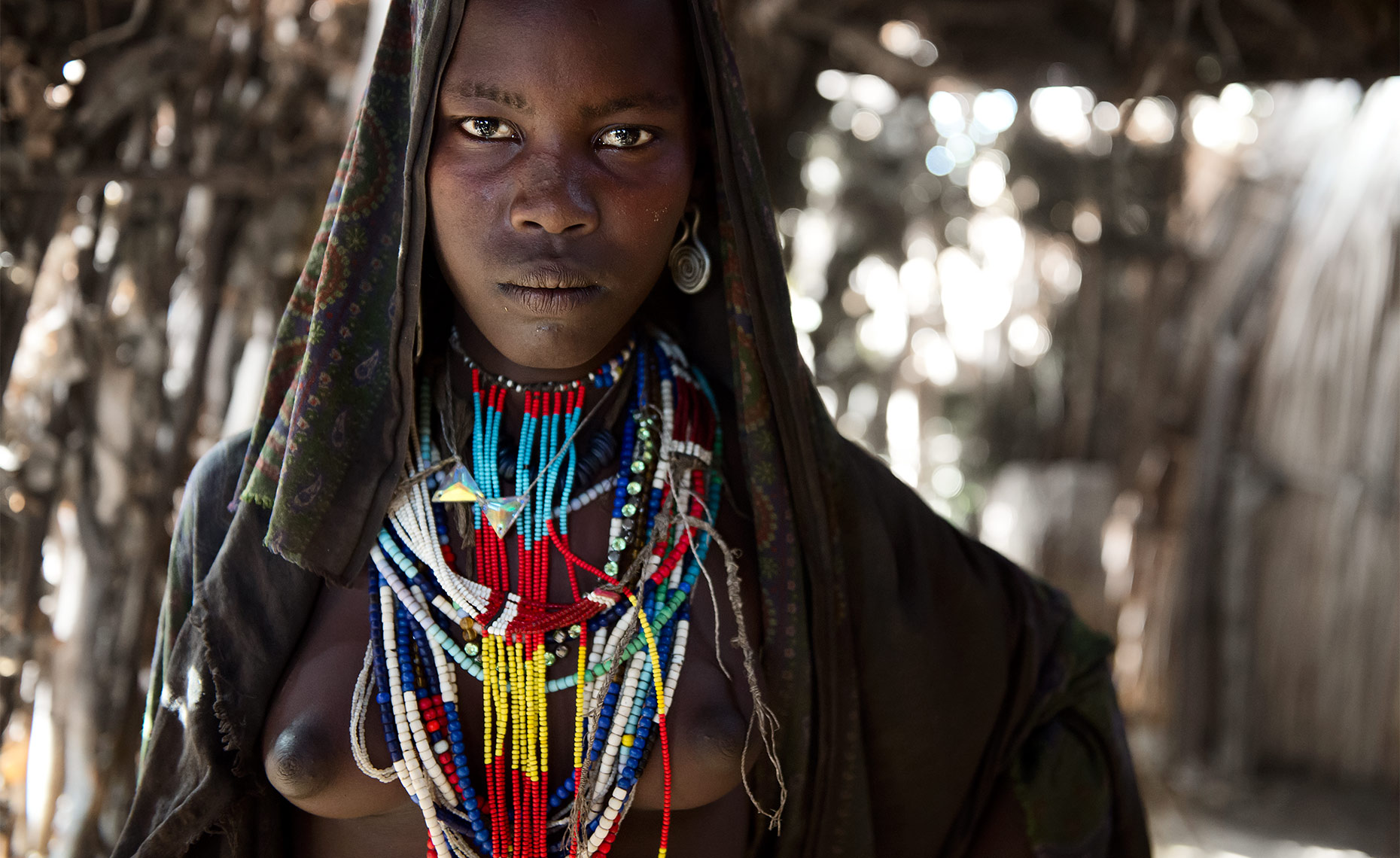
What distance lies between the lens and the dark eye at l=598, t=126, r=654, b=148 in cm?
137

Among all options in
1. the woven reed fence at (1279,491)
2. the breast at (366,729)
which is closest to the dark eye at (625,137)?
the breast at (366,729)

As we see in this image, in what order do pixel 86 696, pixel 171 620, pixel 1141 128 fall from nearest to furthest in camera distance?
pixel 171 620
pixel 86 696
pixel 1141 128

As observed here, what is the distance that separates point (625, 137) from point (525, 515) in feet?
1.66

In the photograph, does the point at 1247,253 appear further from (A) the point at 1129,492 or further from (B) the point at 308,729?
(B) the point at 308,729

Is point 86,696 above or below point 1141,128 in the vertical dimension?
below

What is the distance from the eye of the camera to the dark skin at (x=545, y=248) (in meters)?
1.32

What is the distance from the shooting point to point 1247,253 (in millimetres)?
4551

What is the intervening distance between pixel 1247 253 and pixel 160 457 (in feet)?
13.5

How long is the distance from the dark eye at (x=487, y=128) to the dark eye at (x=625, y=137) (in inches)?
4.4

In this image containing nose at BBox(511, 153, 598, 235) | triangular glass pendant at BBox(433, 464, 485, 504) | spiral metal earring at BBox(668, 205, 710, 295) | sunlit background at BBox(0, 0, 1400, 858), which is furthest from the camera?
sunlit background at BBox(0, 0, 1400, 858)

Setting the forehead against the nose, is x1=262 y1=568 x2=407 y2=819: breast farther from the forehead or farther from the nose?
the forehead

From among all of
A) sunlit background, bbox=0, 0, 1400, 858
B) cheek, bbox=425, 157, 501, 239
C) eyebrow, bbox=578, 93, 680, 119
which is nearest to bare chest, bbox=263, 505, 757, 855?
cheek, bbox=425, 157, 501, 239

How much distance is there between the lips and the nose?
0.17 feet

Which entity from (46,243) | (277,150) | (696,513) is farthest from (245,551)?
(277,150)
